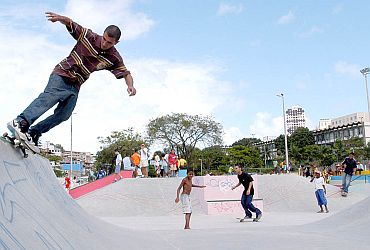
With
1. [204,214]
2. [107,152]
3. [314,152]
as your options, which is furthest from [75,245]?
[314,152]

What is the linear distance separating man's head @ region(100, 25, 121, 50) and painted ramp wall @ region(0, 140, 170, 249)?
1.37 m

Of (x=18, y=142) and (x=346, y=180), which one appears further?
(x=346, y=180)

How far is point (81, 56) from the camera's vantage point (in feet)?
14.1

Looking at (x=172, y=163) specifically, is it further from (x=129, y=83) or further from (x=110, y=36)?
(x=110, y=36)

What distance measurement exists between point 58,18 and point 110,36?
52 cm

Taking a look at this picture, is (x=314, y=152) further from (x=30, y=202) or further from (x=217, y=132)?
(x=30, y=202)

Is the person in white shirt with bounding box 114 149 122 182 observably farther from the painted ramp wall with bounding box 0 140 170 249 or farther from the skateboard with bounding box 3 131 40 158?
the skateboard with bounding box 3 131 40 158

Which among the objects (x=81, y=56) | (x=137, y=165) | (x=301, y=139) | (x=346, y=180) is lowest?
(x=346, y=180)

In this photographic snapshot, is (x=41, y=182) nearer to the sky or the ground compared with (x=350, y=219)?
nearer to the sky

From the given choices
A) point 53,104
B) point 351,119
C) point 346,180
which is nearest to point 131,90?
point 53,104

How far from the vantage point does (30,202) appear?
3.51m

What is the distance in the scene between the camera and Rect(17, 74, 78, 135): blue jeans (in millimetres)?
4026

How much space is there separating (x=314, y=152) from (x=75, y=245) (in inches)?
2771

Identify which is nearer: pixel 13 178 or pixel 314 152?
pixel 13 178
